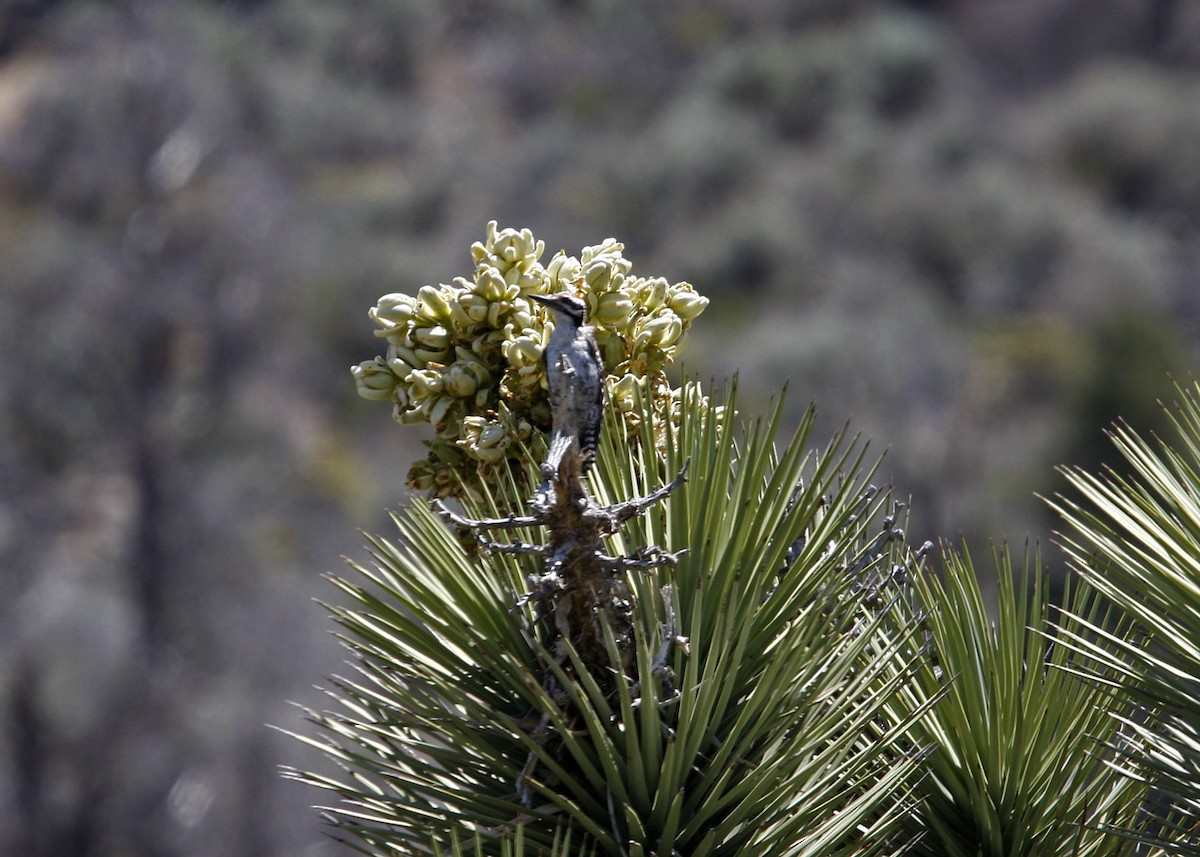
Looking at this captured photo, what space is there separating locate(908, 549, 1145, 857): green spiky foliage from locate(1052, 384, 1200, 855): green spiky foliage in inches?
3.4

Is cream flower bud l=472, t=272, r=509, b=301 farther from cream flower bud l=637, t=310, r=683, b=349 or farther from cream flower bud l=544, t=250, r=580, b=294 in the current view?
cream flower bud l=637, t=310, r=683, b=349

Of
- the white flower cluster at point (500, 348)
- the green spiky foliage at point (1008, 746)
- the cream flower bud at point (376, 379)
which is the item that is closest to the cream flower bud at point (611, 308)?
the white flower cluster at point (500, 348)

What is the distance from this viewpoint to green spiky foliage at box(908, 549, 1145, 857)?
242 centimetres

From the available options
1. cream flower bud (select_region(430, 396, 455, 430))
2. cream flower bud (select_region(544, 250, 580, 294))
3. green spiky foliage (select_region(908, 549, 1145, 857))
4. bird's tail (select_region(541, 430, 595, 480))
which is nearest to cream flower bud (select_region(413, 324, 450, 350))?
cream flower bud (select_region(430, 396, 455, 430))

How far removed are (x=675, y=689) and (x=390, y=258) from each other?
3524 centimetres

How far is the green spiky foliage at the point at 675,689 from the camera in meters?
2.11

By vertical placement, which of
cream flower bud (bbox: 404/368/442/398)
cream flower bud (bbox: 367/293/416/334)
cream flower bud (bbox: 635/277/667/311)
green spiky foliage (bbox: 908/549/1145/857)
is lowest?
green spiky foliage (bbox: 908/549/1145/857)

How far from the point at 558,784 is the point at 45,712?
20003 mm

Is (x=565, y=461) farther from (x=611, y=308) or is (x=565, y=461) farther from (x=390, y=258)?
(x=390, y=258)

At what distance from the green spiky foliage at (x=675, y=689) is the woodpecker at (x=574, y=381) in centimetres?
20

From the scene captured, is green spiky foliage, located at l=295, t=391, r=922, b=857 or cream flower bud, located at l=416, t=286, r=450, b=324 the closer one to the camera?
green spiky foliage, located at l=295, t=391, r=922, b=857

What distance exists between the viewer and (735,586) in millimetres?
2195

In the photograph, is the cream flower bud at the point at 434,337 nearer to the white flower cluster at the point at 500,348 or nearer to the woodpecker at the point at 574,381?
the white flower cluster at the point at 500,348

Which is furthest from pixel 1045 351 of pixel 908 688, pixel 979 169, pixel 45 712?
pixel 908 688
